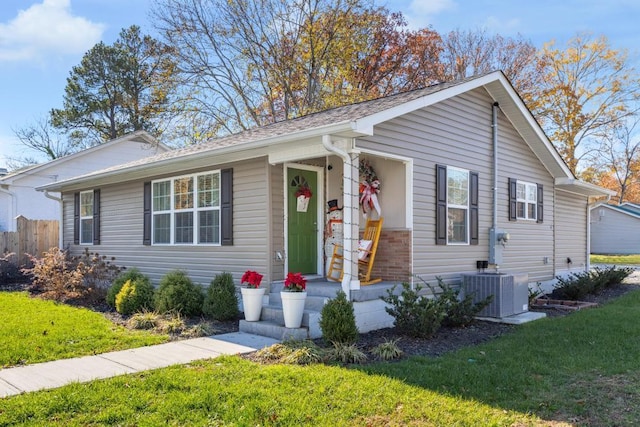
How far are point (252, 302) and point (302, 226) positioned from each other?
1792mm

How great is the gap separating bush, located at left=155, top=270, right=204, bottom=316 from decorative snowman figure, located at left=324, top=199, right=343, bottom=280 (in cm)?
220

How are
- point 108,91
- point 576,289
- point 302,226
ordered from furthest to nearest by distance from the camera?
1. point 108,91
2. point 576,289
3. point 302,226

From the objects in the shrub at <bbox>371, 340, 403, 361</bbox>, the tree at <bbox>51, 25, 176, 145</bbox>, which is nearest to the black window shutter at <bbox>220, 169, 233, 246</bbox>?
the shrub at <bbox>371, 340, 403, 361</bbox>

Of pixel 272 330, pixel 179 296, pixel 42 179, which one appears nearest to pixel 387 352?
pixel 272 330

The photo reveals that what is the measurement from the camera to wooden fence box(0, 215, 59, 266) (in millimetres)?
14117

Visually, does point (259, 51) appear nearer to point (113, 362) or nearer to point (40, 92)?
point (40, 92)

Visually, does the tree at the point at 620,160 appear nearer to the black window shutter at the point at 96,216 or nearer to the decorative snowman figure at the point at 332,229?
the decorative snowman figure at the point at 332,229

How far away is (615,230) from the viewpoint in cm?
3016

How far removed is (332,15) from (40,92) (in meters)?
16.5

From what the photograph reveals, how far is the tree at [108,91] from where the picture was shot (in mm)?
25656

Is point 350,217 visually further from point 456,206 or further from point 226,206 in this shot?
point 456,206

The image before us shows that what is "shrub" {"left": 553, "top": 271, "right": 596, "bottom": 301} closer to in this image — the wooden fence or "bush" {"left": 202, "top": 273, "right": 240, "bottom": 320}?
"bush" {"left": 202, "top": 273, "right": 240, "bottom": 320}

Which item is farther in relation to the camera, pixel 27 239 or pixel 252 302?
pixel 27 239

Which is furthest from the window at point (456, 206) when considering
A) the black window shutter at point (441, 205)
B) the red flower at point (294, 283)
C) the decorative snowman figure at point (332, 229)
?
the red flower at point (294, 283)
